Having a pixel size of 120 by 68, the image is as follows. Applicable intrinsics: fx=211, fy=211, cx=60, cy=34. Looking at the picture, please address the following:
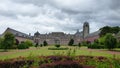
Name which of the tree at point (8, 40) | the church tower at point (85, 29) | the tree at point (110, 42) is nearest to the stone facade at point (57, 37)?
the church tower at point (85, 29)

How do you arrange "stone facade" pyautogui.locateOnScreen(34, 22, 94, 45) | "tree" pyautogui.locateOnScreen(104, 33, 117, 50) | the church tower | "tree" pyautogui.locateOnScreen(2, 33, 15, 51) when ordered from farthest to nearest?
the church tower < "stone facade" pyautogui.locateOnScreen(34, 22, 94, 45) < "tree" pyautogui.locateOnScreen(2, 33, 15, 51) < "tree" pyautogui.locateOnScreen(104, 33, 117, 50)

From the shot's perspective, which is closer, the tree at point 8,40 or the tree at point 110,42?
the tree at point 110,42

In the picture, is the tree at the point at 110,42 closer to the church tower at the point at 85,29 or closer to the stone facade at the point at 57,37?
the stone facade at the point at 57,37

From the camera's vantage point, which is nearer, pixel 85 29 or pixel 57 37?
pixel 57 37

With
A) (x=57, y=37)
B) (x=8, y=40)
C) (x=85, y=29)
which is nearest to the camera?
(x=8, y=40)

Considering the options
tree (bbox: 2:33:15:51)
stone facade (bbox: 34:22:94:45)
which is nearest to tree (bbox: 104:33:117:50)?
tree (bbox: 2:33:15:51)

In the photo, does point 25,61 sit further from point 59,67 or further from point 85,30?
point 85,30

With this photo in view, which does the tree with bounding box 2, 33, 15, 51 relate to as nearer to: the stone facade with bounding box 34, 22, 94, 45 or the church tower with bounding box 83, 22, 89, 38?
the stone facade with bounding box 34, 22, 94, 45

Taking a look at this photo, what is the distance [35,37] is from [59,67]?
105 meters

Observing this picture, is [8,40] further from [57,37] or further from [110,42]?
[57,37]

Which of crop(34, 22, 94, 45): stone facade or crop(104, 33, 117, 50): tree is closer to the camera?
crop(104, 33, 117, 50): tree

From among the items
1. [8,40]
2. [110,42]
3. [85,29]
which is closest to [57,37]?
[85,29]

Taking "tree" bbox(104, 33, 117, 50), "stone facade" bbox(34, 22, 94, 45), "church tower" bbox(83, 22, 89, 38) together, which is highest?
"church tower" bbox(83, 22, 89, 38)

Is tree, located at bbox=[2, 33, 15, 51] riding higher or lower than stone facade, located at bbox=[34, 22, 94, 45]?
lower
